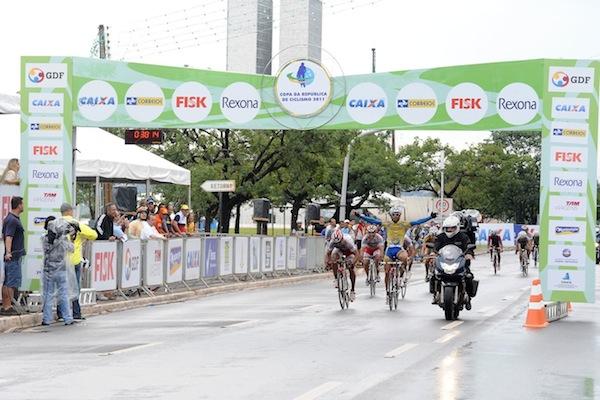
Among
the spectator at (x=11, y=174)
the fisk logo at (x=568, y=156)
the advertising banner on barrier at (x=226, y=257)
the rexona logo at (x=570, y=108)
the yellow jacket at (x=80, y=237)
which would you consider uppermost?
the rexona logo at (x=570, y=108)

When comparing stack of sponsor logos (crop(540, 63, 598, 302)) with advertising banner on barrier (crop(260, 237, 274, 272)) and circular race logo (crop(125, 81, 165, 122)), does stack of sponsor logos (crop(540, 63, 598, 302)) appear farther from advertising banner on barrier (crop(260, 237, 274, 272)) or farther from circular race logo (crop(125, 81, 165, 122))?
advertising banner on barrier (crop(260, 237, 274, 272))

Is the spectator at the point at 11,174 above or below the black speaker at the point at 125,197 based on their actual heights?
above

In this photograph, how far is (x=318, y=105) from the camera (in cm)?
1998

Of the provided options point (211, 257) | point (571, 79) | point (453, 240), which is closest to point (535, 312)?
point (453, 240)

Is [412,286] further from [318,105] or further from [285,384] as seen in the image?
[285,384]

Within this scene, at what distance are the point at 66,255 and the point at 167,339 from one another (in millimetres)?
3440

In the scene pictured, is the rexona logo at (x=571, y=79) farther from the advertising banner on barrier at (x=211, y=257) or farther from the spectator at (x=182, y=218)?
the spectator at (x=182, y=218)

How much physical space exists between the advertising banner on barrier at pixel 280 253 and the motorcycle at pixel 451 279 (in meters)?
14.3

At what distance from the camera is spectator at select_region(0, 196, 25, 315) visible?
→ 1705cm

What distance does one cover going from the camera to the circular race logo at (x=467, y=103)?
19438 mm

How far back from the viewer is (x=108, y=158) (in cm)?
2547

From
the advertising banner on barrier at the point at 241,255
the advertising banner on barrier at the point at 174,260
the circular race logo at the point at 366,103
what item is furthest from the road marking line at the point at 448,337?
the advertising banner on barrier at the point at 241,255

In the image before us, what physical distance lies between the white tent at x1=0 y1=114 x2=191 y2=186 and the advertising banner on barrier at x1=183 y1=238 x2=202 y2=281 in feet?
7.23

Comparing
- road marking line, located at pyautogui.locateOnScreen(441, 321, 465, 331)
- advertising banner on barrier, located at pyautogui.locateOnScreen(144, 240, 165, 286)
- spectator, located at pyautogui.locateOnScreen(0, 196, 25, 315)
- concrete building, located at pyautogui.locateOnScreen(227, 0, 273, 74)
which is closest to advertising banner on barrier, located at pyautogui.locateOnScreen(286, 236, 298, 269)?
concrete building, located at pyautogui.locateOnScreen(227, 0, 273, 74)
